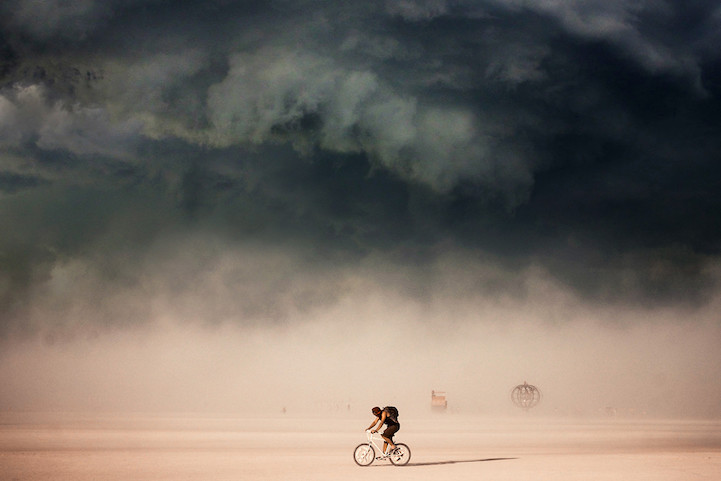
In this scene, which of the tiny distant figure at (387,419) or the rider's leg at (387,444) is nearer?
the tiny distant figure at (387,419)

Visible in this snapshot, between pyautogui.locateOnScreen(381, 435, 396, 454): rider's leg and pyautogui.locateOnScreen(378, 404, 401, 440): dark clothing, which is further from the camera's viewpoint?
pyautogui.locateOnScreen(381, 435, 396, 454): rider's leg

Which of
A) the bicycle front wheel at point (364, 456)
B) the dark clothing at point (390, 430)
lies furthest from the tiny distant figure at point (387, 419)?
the bicycle front wheel at point (364, 456)

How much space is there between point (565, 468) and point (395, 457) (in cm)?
922

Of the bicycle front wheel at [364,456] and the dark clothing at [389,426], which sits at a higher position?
the dark clothing at [389,426]

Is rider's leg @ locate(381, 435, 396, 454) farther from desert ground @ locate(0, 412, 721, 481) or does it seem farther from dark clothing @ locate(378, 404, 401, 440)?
desert ground @ locate(0, 412, 721, 481)

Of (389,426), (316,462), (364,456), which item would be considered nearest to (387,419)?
(389,426)

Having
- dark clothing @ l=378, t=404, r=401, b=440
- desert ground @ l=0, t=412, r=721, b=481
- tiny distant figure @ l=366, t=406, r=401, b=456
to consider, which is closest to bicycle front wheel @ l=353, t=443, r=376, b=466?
desert ground @ l=0, t=412, r=721, b=481

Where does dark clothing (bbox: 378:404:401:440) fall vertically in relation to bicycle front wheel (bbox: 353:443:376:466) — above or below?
above

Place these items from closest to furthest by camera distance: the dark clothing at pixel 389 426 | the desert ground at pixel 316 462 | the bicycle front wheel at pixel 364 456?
1. the desert ground at pixel 316 462
2. the dark clothing at pixel 389 426
3. the bicycle front wheel at pixel 364 456

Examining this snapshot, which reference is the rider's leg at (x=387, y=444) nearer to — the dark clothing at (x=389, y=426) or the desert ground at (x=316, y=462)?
the dark clothing at (x=389, y=426)

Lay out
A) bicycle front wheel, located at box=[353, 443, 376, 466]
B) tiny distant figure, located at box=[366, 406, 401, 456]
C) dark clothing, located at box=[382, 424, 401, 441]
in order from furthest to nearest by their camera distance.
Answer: bicycle front wheel, located at box=[353, 443, 376, 466]
dark clothing, located at box=[382, 424, 401, 441]
tiny distant figure, located at box=[366, 406, 401, 456]

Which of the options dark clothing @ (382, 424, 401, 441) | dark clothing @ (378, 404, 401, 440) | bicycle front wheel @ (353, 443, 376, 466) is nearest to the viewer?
dark clothing @ (378, 404, 401, 440)

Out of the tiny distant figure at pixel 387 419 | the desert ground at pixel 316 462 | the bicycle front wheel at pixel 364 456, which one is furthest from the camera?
the bicycle front wheel at pixel 364 456

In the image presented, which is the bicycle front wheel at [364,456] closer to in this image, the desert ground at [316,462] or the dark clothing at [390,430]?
the desert ground at [316,462]
